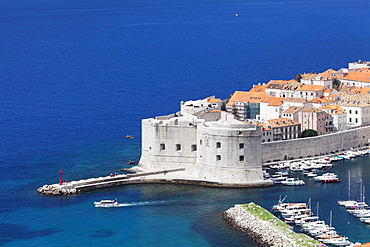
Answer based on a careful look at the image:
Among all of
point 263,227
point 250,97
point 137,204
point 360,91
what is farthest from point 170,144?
point 360,91

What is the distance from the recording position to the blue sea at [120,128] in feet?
216

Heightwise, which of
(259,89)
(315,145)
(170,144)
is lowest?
(315,145)

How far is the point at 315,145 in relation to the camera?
84.8 metres

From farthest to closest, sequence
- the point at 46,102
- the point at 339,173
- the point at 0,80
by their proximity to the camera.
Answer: the point at 0,80
the point at 46,102
the point at 339,173

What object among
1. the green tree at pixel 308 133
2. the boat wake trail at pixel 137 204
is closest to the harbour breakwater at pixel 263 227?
the boat wake trail at pixel 137 204

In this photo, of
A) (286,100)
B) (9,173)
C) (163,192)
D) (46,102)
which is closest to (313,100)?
(286,100)

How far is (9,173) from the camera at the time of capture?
80625 mm

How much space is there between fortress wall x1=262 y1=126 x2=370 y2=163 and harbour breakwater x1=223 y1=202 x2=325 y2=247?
14426 millimetres

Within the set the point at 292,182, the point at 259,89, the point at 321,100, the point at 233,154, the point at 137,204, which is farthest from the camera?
the point at 259,89

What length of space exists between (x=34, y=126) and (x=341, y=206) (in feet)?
139

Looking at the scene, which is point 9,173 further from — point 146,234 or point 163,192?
point 146,234

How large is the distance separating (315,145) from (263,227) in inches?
920

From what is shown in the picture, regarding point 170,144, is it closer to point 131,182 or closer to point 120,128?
point 131,182

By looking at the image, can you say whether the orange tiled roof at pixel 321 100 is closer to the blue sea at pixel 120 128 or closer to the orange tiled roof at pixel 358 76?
the orange tiled roof at pixel 358 76
